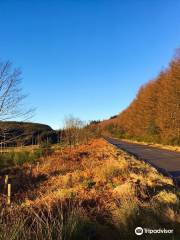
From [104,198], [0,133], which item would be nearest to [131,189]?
[104,198]

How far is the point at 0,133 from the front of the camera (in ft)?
35.6

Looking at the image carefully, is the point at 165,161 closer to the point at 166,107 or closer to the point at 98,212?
the point at 98,212

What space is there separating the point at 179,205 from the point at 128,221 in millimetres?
1492

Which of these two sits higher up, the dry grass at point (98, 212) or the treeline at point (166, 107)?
the treeline at point (166, 107)

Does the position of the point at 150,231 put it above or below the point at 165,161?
below

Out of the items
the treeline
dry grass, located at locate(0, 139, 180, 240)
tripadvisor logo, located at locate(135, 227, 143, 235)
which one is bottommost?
tripadvisor logo, located at locate(135, 227, 143, 235)

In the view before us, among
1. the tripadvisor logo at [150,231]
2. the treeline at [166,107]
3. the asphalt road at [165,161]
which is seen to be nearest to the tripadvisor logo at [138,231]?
the tripadvisor logo at [150,231]

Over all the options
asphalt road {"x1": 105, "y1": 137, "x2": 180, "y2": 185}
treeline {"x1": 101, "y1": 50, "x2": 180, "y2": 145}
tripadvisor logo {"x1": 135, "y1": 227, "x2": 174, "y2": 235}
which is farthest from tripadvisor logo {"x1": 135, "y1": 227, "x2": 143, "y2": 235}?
treeline {"x1": 101, "y1": 50, "x2": 180, "y2": 145}

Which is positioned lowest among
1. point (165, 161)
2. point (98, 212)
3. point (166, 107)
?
point (98, 212)

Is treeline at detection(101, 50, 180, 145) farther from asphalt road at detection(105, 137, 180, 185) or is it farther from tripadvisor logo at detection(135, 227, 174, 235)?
tripadvisor logo at detection(135, 227, 174, 235)

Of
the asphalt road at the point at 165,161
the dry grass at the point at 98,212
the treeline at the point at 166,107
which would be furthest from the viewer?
the treeline at the point at 166,107

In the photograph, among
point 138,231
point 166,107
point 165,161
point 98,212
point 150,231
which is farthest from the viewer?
point 166,107

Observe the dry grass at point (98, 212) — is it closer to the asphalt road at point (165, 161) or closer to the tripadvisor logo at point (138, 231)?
the tripadvisor logo at point (138, 231)

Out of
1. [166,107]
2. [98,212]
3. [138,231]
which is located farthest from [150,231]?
[166,107]
